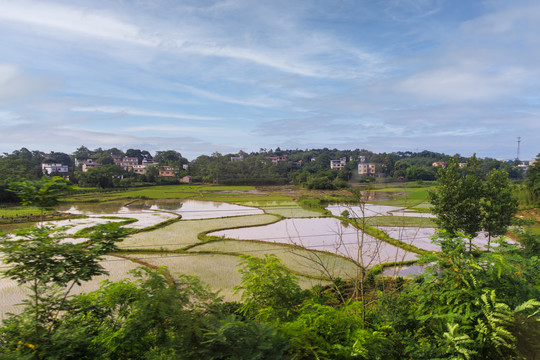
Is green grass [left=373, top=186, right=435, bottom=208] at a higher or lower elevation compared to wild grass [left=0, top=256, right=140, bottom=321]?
higher

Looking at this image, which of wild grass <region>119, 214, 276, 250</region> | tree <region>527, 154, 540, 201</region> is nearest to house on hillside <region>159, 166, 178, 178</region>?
A: wild grass <region>119, 214, 276, 250</region>

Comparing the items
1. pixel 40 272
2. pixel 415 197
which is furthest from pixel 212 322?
pixel 415 197

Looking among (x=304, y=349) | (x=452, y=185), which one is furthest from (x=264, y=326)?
(x=452, y=185)

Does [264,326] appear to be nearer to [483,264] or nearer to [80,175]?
Answer: [483,264]

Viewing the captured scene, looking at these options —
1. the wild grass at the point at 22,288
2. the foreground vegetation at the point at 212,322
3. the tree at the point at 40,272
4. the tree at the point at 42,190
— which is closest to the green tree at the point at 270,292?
the foreground vegetation at the point at 212,322

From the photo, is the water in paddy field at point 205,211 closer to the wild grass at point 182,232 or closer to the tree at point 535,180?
the wild grass at point 182,232

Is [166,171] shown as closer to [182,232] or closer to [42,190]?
[182,232]

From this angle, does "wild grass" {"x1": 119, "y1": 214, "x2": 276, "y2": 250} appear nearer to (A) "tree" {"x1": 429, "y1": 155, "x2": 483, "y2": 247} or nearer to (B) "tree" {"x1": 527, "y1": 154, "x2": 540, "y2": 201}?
(A) "tree" {"x1": 429, "y1": 155, "x2": 483, "y2": 247}
